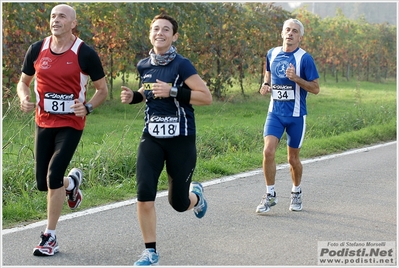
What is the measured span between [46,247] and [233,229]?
1828 millimetres

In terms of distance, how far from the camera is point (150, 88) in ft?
18.3

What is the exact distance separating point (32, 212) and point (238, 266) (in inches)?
94.8

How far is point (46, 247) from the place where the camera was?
18.6ft

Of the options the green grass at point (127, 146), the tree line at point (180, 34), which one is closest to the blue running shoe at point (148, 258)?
the green grass at point (127, 146)

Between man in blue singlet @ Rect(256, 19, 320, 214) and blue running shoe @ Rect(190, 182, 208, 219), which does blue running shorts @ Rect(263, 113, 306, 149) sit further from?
blue running shoe @ Rect(190, 182, 208, 219)

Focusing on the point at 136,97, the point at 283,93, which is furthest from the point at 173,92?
the point at 283,93

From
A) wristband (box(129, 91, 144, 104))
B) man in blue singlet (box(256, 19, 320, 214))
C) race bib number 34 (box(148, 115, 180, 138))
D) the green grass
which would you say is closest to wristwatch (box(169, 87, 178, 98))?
race bib number 34 (box(148, 115, 180, 138))

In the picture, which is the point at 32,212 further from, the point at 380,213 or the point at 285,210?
the point at 380,213

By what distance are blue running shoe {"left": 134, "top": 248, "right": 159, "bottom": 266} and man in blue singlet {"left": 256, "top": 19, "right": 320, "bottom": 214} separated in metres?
2.28

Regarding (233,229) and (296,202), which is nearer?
(233,229)

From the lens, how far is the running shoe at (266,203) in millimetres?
7430

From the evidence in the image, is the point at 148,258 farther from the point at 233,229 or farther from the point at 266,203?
the point at 266,203

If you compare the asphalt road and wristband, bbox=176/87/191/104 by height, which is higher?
wristband, bbox=176/87/191/104

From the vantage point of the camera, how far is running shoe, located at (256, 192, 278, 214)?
7.43 metres
